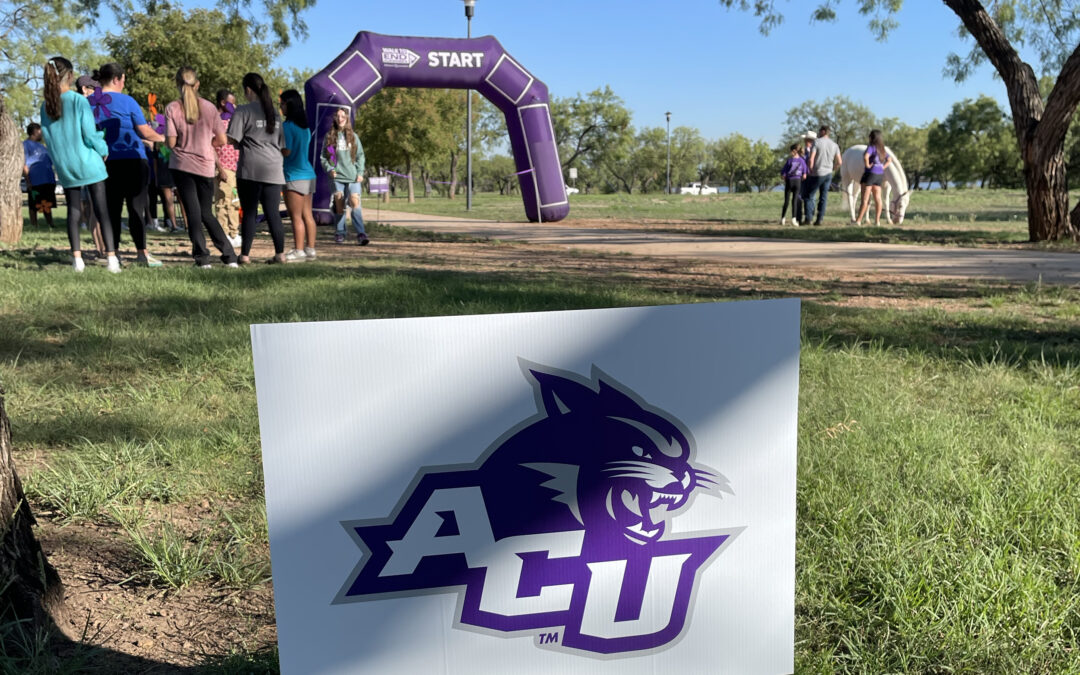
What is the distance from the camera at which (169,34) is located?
110ft

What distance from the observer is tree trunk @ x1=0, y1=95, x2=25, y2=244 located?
1055 centimetres

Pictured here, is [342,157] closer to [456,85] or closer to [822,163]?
[456,85]

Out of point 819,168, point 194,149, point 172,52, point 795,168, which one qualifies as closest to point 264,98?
point 194,149

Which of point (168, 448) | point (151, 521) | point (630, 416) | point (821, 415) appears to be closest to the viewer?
point (630, 416)

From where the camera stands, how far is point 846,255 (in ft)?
31.8

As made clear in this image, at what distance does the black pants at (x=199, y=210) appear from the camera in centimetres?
722

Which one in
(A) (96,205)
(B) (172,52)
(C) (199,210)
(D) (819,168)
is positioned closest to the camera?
(A) (96,205)

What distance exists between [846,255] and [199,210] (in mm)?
7505

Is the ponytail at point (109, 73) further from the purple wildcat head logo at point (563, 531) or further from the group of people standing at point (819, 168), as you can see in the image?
the group of people standing at point (819, 168)

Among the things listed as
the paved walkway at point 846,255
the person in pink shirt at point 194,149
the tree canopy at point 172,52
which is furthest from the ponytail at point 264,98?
the tree canopy at point 172,52

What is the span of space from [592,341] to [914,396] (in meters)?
2.74

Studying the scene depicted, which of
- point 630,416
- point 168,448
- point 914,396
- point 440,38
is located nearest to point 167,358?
point 168,448

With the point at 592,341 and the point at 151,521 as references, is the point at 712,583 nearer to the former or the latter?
the point at 592,341

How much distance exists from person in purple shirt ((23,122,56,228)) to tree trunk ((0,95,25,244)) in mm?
2452
